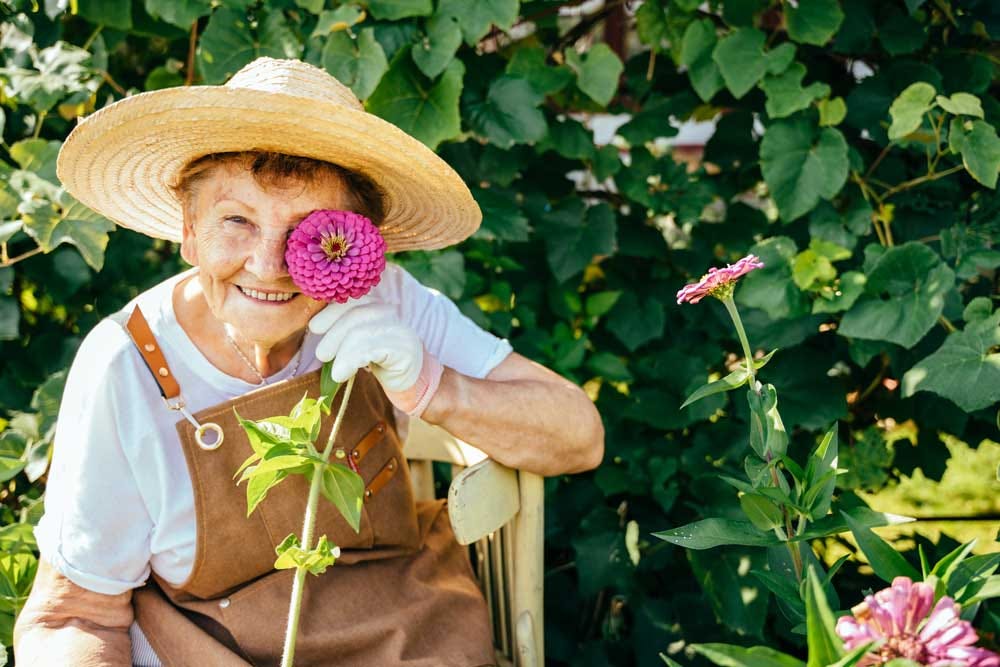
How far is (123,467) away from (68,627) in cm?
26

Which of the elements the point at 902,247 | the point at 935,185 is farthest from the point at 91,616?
the point at 935,185

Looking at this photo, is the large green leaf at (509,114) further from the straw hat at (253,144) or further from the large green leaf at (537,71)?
the straw hat at (253,144)

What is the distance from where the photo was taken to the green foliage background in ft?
6.79

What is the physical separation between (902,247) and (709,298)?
0.52 m

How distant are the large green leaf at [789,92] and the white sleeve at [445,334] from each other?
0.84m

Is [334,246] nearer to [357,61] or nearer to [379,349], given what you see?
[379,349]

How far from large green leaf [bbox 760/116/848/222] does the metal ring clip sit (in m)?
1.26

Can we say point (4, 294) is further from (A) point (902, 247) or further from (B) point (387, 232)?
(A) point (902, 247)

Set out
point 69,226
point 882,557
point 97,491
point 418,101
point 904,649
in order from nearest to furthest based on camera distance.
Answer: point 904,649, point 882,557, point 97,491, point 69,226, point 418,101

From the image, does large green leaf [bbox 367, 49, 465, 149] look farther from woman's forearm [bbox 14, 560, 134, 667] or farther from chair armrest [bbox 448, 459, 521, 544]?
woman's forearm [bbox 14, 560, 134, 667]

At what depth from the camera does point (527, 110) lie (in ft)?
7.09

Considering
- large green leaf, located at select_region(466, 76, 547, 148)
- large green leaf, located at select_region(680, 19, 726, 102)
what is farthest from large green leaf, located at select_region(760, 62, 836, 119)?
large green leaf, located at select_region(466, 76, 547, 148)

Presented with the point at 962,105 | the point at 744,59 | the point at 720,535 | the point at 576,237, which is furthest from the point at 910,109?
the point at 720,535

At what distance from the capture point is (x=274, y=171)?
1.43 meters
